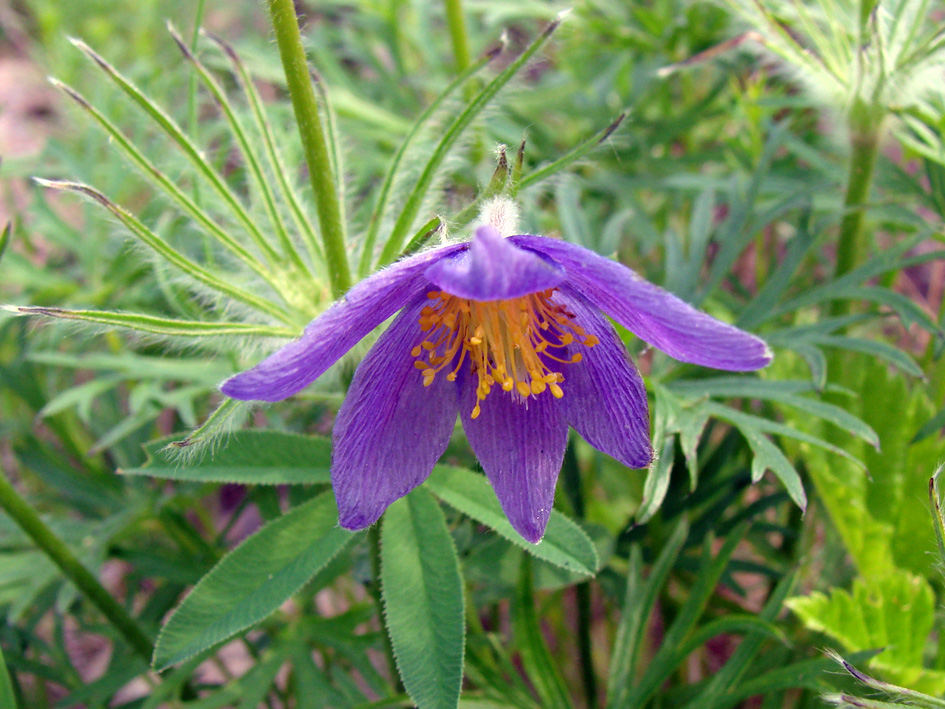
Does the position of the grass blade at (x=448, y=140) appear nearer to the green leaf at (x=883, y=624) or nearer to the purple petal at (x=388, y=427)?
the purple petal at (x=388, y=427)

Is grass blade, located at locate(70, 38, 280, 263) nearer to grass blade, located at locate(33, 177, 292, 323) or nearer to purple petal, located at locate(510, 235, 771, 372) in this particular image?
grass blade, located at locate(33, 177, 292, 323)

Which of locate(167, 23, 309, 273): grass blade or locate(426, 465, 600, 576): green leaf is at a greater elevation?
locate(167, 23, 309, 273): grass blade

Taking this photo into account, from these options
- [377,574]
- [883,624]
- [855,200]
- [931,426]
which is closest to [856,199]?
[855,200]

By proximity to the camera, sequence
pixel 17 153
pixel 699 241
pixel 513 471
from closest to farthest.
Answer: pixel 513 471
pixel 699 241
pixel 17 153

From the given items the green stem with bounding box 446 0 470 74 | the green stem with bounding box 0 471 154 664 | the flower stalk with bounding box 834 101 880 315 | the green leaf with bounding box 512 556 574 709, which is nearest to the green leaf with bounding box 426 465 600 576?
the green leaf with bounding box 512 556 574 709

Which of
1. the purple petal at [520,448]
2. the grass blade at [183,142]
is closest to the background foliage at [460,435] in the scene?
the grass blade at [183,142]

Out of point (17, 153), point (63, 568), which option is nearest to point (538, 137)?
point (63, 568)

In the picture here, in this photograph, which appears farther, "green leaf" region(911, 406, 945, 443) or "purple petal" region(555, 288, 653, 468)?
"green leaf" region(911, 406, 945, 443)

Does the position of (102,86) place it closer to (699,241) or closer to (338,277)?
(338,277)
